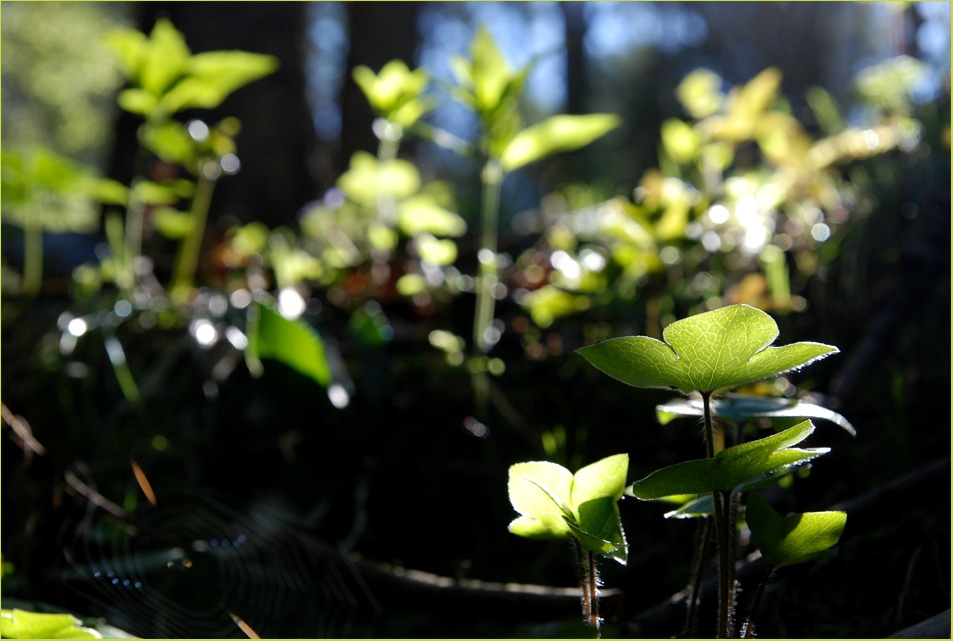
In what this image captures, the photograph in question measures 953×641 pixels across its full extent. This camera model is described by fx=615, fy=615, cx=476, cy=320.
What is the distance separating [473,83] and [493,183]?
16cm

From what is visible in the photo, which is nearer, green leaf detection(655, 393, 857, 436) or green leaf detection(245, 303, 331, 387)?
green leaf detection(655, 393, 857, 436)

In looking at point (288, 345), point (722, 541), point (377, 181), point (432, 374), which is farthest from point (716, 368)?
point (377, 181)

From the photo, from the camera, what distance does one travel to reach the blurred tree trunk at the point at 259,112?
2502 mm

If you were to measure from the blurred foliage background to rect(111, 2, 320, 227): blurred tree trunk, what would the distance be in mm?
634

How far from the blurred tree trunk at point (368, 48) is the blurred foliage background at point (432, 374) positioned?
10.1 feet

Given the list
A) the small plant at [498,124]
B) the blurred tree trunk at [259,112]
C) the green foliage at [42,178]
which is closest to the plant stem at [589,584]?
the small plant at [498,124]

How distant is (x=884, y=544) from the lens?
77cm

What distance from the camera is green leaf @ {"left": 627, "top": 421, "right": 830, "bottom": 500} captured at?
0.39 meters

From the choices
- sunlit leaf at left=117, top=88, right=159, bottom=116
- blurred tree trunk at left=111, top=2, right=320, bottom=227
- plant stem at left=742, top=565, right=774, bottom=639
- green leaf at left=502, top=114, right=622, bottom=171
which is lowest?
plant stem at left=742, top=565, right=774, bottom=639

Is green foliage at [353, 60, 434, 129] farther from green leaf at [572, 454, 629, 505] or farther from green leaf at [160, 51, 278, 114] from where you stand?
green leaf at [572, 454, 629, 505]

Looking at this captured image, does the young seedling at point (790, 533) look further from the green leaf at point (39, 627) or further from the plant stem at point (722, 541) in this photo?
the green leaf at point (39, 627)

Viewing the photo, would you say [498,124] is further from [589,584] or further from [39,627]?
[39,627]

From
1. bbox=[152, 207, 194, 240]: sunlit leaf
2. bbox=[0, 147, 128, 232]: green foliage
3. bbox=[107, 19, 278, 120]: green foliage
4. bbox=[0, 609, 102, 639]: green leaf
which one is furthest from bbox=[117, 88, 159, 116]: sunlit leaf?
bbox=[0, 609, 102, 639]: green leaf

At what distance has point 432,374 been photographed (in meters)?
1.18
